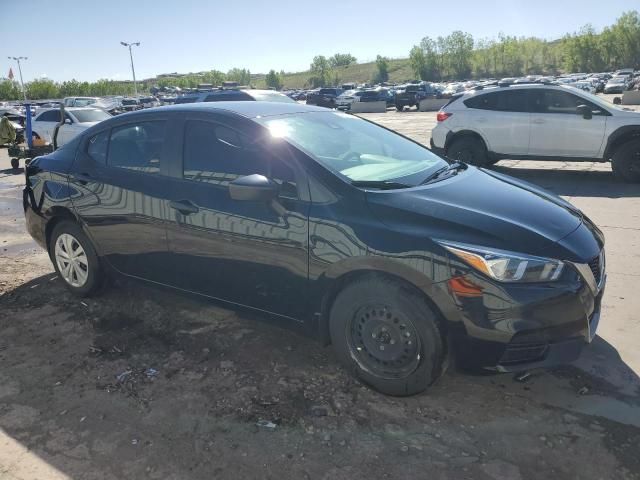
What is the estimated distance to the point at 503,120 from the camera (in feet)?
32.2

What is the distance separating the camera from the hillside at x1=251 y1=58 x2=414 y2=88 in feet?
462

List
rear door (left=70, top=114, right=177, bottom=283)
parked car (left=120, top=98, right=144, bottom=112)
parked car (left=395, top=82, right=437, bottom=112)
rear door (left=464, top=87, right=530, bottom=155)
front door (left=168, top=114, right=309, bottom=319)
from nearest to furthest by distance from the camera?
front door (left=168, top=114, right=309, bottom=319)
rear door (left=70, top=114, right=177, bottom=283)
rear door (left=464, top=87, right=530, bottom=155)
parked car (left=120, top=98, right=144, bottom=112)
parked car (left=395, top=82, right=437, bottom=112)

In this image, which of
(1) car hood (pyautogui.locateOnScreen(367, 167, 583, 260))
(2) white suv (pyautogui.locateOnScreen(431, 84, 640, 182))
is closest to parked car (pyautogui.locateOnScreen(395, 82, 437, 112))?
(2) white suv (pyautogui.locateOnScreen(431, 84, 640, 182))

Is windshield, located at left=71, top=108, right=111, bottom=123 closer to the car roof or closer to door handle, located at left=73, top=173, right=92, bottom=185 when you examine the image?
door handle, located at left=73, top=173, right=92, bottom=185

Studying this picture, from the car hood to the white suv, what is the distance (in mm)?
6533

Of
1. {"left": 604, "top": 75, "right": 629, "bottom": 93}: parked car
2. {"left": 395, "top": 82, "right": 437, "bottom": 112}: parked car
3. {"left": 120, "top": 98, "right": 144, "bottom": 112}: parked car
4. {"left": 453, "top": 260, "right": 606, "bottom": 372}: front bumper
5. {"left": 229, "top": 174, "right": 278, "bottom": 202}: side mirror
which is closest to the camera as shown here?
{"left": 453, "top": 260, "right": 606, "bottom": 372}: front bumper

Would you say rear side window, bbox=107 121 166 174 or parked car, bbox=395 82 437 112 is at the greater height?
parked car, bbox=395 82 437 112

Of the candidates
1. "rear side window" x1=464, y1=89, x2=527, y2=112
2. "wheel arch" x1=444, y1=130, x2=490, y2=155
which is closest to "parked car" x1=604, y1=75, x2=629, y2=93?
"rear side window" x1=464, y1=89, x2=527, y2=112

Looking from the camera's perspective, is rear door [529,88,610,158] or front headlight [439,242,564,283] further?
rear door [529,88,610,158]

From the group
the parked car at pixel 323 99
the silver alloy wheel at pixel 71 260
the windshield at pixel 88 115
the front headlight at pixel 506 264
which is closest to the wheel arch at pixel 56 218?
the silver alloy wheel at pixel 71 260

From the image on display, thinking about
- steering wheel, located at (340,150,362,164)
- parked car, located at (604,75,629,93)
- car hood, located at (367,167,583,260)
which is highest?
parked car, located at (604,75,629,93)

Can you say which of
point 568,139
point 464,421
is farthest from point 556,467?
point 568,139

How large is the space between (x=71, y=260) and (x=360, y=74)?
15871 centimetres

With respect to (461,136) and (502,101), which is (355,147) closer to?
(461,136)
